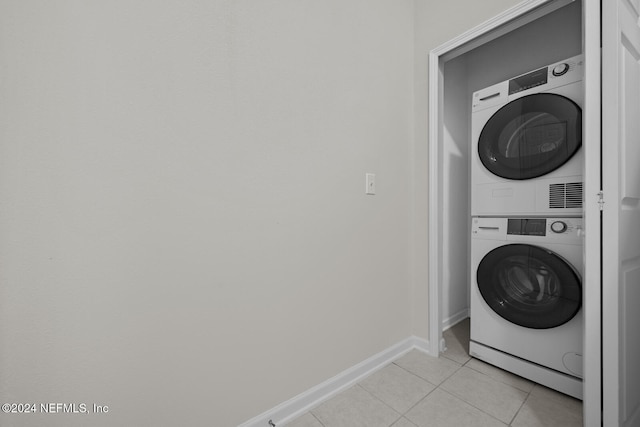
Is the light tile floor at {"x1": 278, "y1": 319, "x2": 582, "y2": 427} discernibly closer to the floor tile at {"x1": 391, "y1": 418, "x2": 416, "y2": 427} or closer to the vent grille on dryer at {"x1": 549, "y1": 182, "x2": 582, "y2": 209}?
the floor tile at {"x1": 391, "y1": 418, "x2": 416, "y2": 427}

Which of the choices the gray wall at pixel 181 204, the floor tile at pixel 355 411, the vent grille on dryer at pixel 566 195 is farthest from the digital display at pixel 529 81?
the floor tile at pixel 355 411

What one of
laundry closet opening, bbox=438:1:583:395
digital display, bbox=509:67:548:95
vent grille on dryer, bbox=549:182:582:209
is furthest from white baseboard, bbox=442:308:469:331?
digital display, bbox=509:67:548:95

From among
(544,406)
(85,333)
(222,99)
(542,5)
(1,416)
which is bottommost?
(544,406)

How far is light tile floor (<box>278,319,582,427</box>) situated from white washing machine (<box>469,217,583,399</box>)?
0.39 ft

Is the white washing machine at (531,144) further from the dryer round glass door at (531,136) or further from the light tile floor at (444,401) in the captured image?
the light tile floor at (444,401)

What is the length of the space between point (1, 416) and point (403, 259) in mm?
1754

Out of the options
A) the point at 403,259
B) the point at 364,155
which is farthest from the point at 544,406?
the point at 364,155

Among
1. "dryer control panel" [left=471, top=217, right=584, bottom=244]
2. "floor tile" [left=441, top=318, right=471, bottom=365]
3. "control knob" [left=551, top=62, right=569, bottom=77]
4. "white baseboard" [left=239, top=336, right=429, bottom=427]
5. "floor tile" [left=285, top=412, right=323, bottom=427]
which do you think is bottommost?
"floor tile" [left=441, top=318, right=471, bottom=365]

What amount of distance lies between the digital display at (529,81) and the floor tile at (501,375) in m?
1.65

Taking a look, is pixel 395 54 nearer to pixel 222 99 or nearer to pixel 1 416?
pixel 222 99

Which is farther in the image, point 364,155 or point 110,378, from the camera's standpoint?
point 364,155

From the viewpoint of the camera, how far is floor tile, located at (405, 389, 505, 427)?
1.11m

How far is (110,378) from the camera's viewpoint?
78 cm

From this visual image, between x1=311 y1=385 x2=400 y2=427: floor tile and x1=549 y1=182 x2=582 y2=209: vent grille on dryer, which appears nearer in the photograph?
x1=311 y1=385 x2=400 y2=427: floor tile
